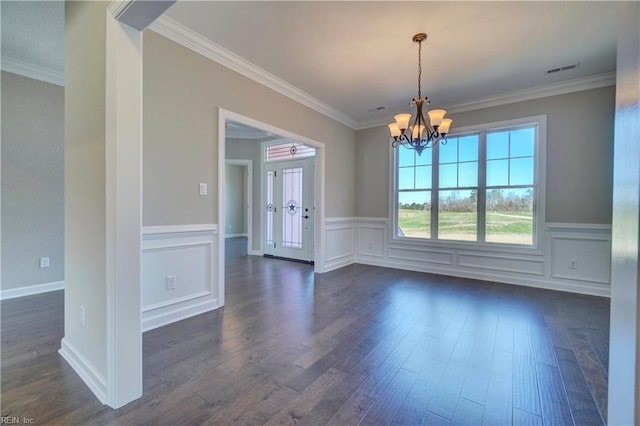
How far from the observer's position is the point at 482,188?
452 cm

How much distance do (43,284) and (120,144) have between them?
3422mm

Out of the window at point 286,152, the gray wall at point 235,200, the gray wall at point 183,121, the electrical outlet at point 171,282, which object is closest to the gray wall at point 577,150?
the window at point 286,152

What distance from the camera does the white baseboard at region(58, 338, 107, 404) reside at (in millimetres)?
1659

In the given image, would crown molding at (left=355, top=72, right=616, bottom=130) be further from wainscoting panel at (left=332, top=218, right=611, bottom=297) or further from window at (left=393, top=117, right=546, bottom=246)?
wainscoting panel at (left=332, top=218, right=611, bottom=297)

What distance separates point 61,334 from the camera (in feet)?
8.08

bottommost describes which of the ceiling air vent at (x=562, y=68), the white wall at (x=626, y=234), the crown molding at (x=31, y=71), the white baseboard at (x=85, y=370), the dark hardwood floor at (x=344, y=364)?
the dark hardwood floor at (x=344, y=364)

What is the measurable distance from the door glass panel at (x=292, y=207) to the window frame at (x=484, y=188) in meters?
1.91

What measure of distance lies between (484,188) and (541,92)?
60.1 inches

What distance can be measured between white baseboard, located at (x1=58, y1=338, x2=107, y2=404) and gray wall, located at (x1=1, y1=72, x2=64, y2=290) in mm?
2097

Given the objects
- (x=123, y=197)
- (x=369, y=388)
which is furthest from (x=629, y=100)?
(x=123, y=197)

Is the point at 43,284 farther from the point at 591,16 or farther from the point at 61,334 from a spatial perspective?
the point at 591,16

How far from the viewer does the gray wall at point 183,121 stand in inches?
102

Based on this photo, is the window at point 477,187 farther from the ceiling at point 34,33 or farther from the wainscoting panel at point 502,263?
the ceiling at point 34,33

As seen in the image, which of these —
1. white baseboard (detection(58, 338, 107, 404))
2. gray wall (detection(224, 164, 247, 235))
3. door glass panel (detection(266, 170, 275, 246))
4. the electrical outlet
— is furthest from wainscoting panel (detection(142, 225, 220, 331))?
gray wall (detection(224, 164, 247, 235))
